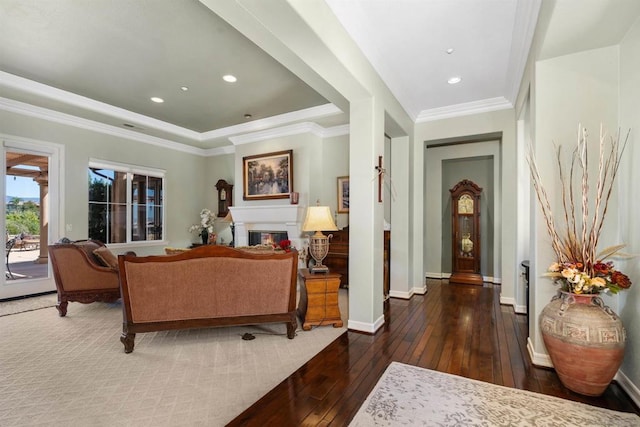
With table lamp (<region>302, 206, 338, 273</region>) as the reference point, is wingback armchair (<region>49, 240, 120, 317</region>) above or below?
below

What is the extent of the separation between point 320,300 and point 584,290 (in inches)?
88.6

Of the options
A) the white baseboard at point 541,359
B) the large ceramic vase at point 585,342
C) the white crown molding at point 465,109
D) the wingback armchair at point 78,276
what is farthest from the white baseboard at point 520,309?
the wingback armchair at point 78,276

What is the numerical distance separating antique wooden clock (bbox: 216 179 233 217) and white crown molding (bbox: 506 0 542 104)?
5.62m

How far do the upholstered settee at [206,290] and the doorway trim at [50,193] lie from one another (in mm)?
3319

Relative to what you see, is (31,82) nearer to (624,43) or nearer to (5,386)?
(5,386)

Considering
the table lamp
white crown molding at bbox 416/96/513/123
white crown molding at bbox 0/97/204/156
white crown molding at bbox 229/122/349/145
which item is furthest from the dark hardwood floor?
white crown molding at bbox 0/97/204/156

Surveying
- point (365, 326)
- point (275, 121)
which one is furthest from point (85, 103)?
point (365, 326)

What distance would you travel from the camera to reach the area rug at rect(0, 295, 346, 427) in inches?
73.0

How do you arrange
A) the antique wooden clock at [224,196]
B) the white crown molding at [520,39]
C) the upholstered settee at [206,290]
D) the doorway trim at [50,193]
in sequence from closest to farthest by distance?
1. the white crown molding at [520,39]
2. the upholstered settee at [206,290]
3. the doorway trim at [50,193]
4. the antique wooden clock at [224,196]

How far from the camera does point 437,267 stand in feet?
19.9

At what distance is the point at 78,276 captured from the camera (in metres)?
3.67

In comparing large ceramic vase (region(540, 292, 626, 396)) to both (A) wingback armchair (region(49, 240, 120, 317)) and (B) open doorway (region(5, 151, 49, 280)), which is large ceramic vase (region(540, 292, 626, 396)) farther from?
(B) open doorway (region(5, 151, 49, 280))

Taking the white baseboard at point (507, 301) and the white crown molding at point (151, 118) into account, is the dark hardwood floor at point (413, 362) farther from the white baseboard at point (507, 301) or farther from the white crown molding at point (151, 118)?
the white crown molding at point (151, 118)

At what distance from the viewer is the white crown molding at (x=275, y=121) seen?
16.2 ft
